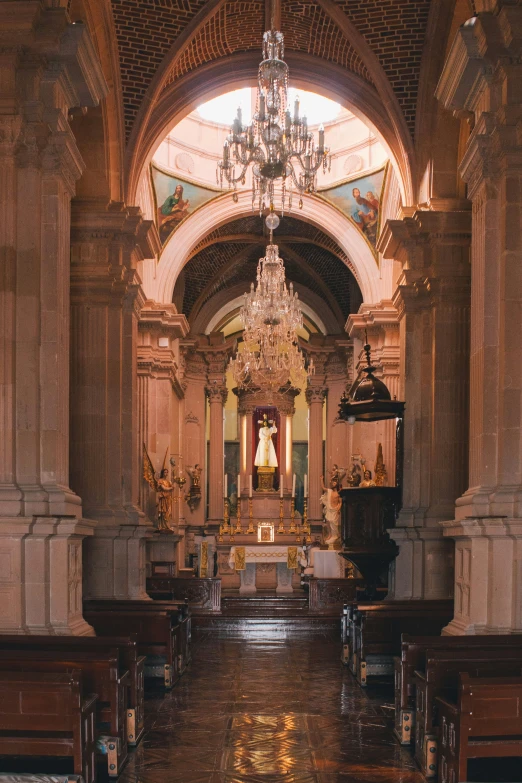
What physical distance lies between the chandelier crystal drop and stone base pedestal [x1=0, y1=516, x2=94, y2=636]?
11.2m

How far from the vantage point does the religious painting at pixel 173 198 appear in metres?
19.9

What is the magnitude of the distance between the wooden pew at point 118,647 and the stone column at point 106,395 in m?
5.18

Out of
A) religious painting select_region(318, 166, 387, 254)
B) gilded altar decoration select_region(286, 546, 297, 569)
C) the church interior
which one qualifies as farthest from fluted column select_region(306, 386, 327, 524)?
gilded altar decoration select_region(286, 546, 297, 569)

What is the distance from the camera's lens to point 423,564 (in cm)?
1236

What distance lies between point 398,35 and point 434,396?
4.69 meters

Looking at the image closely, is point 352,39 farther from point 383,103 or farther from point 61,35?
point 61,35

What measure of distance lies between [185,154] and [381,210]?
4153 mm

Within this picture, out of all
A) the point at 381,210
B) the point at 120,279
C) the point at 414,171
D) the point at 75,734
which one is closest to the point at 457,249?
the point at 414,171

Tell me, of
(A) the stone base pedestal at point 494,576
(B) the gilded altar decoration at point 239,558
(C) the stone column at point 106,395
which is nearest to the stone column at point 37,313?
(A) the stone base pedestal at point 494,576

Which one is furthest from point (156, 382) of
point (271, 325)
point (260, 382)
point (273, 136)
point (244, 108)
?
point (273, 136)

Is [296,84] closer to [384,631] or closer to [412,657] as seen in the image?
[384,631]

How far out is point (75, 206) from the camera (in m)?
13.0

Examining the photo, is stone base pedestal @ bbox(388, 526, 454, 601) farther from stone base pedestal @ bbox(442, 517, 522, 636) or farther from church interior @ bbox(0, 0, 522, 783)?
stone base pedestal @ bbox(442, 517, 522, 636)

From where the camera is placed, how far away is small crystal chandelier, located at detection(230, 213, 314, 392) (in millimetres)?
18578
